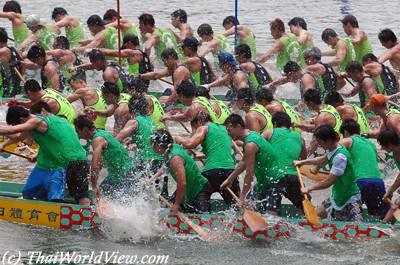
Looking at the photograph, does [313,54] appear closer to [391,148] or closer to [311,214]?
[391,148]

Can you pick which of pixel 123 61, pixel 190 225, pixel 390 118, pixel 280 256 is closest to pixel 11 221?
pixel 190 225

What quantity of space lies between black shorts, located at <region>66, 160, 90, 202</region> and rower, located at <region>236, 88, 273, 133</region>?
2470 mm

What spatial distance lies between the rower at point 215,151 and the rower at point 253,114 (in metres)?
1.22

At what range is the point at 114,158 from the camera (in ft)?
45.1

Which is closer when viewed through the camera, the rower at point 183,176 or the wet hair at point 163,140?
the rower at point 183,176

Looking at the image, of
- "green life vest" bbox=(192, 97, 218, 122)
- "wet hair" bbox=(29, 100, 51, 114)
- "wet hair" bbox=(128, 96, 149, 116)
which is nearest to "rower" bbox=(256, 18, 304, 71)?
"green life vest" bbox=(192, 97, 218, 122)

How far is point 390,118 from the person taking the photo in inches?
607

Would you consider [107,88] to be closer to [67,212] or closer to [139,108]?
[139,108]

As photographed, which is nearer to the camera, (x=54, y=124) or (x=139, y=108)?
(x=54, y=124)

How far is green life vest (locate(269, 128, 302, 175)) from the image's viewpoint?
Result: 45.9 ft

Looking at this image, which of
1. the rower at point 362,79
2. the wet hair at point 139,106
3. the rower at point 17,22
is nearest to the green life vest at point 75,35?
the rower at point 17,22

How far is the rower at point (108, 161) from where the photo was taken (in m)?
13.6

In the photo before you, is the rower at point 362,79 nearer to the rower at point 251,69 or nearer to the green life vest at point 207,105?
the rower at point 251,69

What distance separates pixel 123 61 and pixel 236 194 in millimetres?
6705
